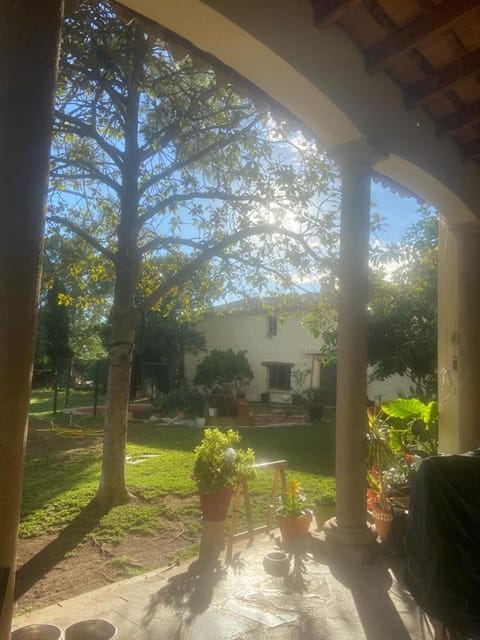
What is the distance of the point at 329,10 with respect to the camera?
12.7 feet

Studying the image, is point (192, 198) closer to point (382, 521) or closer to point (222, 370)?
point (382, 521)

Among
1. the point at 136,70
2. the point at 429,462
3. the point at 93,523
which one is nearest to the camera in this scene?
the point at 429,462

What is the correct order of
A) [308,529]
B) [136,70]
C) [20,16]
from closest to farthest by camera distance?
1. [20,16]
2. [308,529]
3. [136,70]

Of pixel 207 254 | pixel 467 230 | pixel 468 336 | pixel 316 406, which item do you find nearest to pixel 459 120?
pixel 467 230

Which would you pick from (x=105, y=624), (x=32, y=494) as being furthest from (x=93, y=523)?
(x=105, y=624)

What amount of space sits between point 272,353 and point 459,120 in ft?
63.3

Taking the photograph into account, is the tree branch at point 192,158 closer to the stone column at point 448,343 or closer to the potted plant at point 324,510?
the stone column at point 448,343

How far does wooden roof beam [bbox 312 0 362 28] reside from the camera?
3.67m

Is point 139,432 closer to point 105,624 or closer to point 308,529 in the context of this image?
point 308,529

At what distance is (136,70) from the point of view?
6.96m

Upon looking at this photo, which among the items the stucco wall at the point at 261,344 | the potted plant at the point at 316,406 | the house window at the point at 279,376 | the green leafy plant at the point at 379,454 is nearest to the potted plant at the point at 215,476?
the green leafy plant at the point at 379,454

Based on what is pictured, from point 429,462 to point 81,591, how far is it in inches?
134

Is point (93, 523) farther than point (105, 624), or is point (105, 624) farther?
point (93, 523)

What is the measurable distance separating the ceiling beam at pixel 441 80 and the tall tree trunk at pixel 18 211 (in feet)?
11.4
